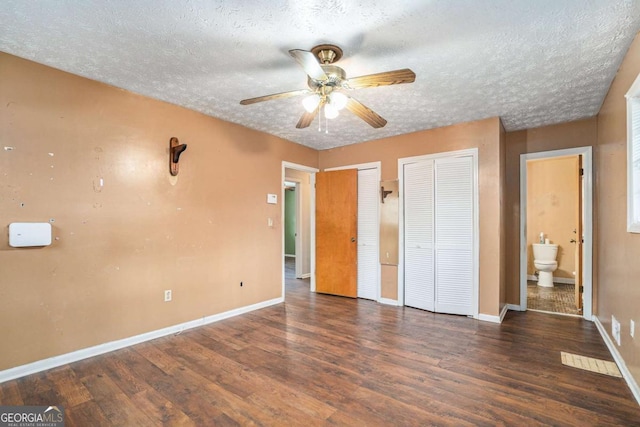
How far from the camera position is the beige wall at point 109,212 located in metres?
2.35

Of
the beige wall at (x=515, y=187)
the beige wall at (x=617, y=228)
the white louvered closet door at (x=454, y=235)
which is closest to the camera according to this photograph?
the beige wall at (x=617, y=228)

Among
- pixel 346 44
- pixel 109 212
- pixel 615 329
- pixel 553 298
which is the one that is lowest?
pixel 553 298

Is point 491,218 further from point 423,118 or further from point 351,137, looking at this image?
point 351,137

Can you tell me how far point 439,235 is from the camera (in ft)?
13.1

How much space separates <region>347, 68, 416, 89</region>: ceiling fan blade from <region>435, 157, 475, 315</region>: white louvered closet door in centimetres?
226

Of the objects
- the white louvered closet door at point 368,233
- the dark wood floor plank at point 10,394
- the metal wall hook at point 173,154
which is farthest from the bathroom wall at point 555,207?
the dark wood floor plank at point 10,394

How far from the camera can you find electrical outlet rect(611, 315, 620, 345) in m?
2.54

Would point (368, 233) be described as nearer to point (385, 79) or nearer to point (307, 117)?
point (307, 117)

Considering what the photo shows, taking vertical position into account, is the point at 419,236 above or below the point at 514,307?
above

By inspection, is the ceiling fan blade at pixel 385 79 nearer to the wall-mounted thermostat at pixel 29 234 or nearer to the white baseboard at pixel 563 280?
the wall-mounted thermostat at pixel 29 234

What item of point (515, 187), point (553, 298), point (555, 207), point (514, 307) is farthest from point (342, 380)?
point (555, 207)

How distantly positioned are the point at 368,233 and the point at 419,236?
32.1 inches

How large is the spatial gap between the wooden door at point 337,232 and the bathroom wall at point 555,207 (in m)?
3.68

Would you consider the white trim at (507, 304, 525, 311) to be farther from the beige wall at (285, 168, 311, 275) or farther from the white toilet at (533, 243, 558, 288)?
the beige wall at (285, 168, 311, 275)
